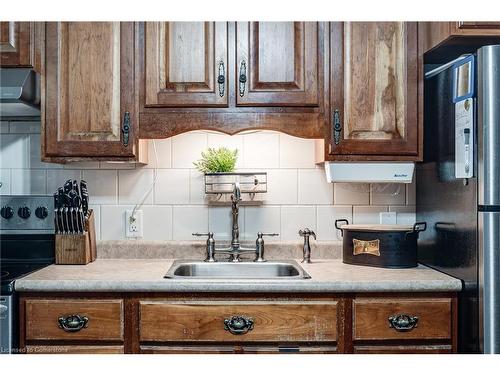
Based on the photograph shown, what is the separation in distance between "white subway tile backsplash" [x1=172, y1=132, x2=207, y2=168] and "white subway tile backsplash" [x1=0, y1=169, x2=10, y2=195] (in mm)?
766

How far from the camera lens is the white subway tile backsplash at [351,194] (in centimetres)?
247

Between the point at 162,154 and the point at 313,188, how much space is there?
727mm

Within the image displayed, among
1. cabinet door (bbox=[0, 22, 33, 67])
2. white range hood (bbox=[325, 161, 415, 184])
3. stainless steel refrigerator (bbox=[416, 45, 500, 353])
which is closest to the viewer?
stainless steel refrigerator (bbox=[416, 45, 500, 353])

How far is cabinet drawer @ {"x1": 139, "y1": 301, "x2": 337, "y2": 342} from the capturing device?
188 centimetres

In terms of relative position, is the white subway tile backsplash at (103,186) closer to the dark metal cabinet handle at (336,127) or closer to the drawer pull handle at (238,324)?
the drawer pull handle at (238,324)

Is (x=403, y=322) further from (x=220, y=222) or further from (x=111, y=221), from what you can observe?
(x=111, y=221)

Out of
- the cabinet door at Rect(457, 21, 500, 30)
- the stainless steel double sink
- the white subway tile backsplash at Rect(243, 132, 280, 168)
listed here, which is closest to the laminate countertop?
the stainless steel double sink

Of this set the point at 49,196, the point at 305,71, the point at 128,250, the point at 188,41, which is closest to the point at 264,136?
the point at 305,71

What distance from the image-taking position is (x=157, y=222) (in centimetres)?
247

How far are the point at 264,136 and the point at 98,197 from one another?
83 centimetres

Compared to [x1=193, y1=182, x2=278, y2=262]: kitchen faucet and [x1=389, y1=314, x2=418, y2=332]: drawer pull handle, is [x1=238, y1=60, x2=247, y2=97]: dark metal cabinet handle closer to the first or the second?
[x1=193, y1=182, x2=278, y2=262]: kitchen faucet

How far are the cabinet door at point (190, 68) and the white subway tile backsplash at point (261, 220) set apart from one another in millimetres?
579

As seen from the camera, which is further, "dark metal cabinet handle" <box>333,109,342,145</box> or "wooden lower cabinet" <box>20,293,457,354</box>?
"dark metal cabinet handle" <box>333,109,342,145</box>

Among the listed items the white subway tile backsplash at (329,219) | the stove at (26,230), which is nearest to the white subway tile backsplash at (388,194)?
the white subway tile backsplash at (329,219)
